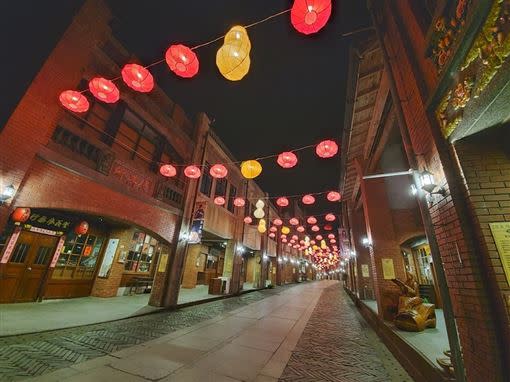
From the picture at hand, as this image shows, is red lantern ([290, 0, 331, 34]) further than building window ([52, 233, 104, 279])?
No

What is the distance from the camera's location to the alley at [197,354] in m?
4.01

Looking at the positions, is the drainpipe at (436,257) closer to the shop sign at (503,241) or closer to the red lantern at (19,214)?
the shop sign at (503,241)

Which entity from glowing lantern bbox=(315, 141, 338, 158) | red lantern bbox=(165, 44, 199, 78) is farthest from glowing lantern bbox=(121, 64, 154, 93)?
glowing lantern bbox=(315, 141, 338, 158)

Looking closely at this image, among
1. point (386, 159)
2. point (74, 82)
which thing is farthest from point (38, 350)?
point (386, 159)

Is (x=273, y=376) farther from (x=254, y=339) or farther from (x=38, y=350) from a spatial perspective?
(x=38, y=350)

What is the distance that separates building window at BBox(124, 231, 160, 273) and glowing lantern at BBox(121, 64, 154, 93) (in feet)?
31.2

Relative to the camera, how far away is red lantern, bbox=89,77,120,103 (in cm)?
583

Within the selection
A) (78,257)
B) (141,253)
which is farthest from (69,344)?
(141,253)

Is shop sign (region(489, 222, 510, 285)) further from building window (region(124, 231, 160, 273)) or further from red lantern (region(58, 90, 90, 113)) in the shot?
building window (region(124, 231, 160, 273))

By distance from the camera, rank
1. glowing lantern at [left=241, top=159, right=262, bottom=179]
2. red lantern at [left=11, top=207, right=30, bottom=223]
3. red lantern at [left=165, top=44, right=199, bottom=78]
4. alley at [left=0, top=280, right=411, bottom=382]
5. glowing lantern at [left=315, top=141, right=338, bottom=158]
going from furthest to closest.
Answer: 1. glowing lantern at [left=241, top=159, right=262, bottom=179]
2. glowing lantern at [left=315, top=141, right=338, bottom=158]
3. red lantern at [left=11, top=207, right=30, bottom=223]
4. red lantern at [left=165, top=44, right=199, bottom=78]
5. alley at [left=0, top=280, right=411, bottom=382]

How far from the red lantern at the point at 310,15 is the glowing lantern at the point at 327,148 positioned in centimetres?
347

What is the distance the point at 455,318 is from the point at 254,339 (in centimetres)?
492

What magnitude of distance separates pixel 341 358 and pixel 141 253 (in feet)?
39.7

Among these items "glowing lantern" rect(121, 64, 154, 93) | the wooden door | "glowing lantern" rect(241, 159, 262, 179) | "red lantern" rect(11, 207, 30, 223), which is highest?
"glowing lantern" rect(121, 64, 154, 93)
